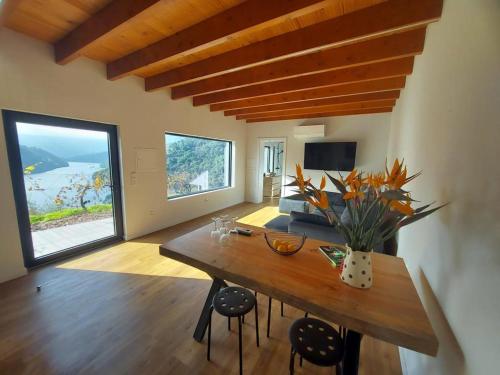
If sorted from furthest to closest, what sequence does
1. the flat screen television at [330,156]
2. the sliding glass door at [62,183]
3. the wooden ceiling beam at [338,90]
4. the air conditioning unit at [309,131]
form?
1. the air conditioning unit at [309,131]
2. the flat screen television at [330,156]
3. the wooden ceiling beam at [338,90]
4. the sliding glass door at [62,183]

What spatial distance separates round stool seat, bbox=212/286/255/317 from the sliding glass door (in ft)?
8.64

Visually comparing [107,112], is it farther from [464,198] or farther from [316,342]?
[464,198]

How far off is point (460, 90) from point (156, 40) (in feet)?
8.92

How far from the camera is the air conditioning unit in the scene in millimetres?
5260

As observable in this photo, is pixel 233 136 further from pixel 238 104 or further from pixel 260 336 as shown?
pixel 260 336

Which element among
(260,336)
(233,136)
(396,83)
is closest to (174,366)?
(260,336)

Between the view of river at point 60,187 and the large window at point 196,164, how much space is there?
1.29 meters

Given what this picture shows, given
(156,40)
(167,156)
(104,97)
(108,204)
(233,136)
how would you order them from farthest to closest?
(233,136), (167,156), (108,204), (104,97), (156,40)

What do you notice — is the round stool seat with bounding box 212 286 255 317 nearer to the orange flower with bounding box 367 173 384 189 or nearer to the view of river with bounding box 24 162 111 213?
the orange flower with bounding box 367 173 384 189

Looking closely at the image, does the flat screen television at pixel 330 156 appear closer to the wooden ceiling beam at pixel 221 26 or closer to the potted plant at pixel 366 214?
the wooden ceiling beam at pixel 221 26

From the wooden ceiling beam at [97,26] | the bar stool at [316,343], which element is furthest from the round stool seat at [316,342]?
the wooden ceiling beam at [97,26]

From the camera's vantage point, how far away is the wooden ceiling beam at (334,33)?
5.23ft

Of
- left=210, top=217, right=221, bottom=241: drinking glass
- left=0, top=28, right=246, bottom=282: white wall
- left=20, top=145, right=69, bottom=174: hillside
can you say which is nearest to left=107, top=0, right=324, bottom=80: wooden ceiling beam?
left=0, top=28, right=246, bottom=282: white wall

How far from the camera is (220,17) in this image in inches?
74.1
